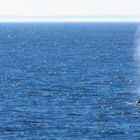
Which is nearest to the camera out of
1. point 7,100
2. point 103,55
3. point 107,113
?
point 107,113

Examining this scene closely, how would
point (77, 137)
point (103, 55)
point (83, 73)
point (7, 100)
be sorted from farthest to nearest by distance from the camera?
point (103, 55), point (83, 73), point (7, 100), point (77, 137)

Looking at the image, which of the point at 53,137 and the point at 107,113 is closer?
the point at 53,137

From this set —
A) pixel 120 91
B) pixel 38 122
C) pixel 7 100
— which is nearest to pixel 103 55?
pixel 120 91

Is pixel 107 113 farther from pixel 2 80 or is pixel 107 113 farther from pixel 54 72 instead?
pixel 54 72

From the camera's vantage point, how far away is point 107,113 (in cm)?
9419

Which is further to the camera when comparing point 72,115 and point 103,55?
point 103,55

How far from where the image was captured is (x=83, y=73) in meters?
145

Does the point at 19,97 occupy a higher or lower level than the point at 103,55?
lower

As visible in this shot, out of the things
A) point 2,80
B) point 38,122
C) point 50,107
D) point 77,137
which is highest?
point 2,80

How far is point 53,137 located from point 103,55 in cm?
11918

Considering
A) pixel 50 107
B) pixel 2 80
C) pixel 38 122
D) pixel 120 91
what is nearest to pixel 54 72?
pixel 2 80

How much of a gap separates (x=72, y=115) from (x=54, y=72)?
55.8 metres

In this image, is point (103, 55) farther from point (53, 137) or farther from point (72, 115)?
point (53, 137)

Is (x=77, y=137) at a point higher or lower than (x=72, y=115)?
lower
